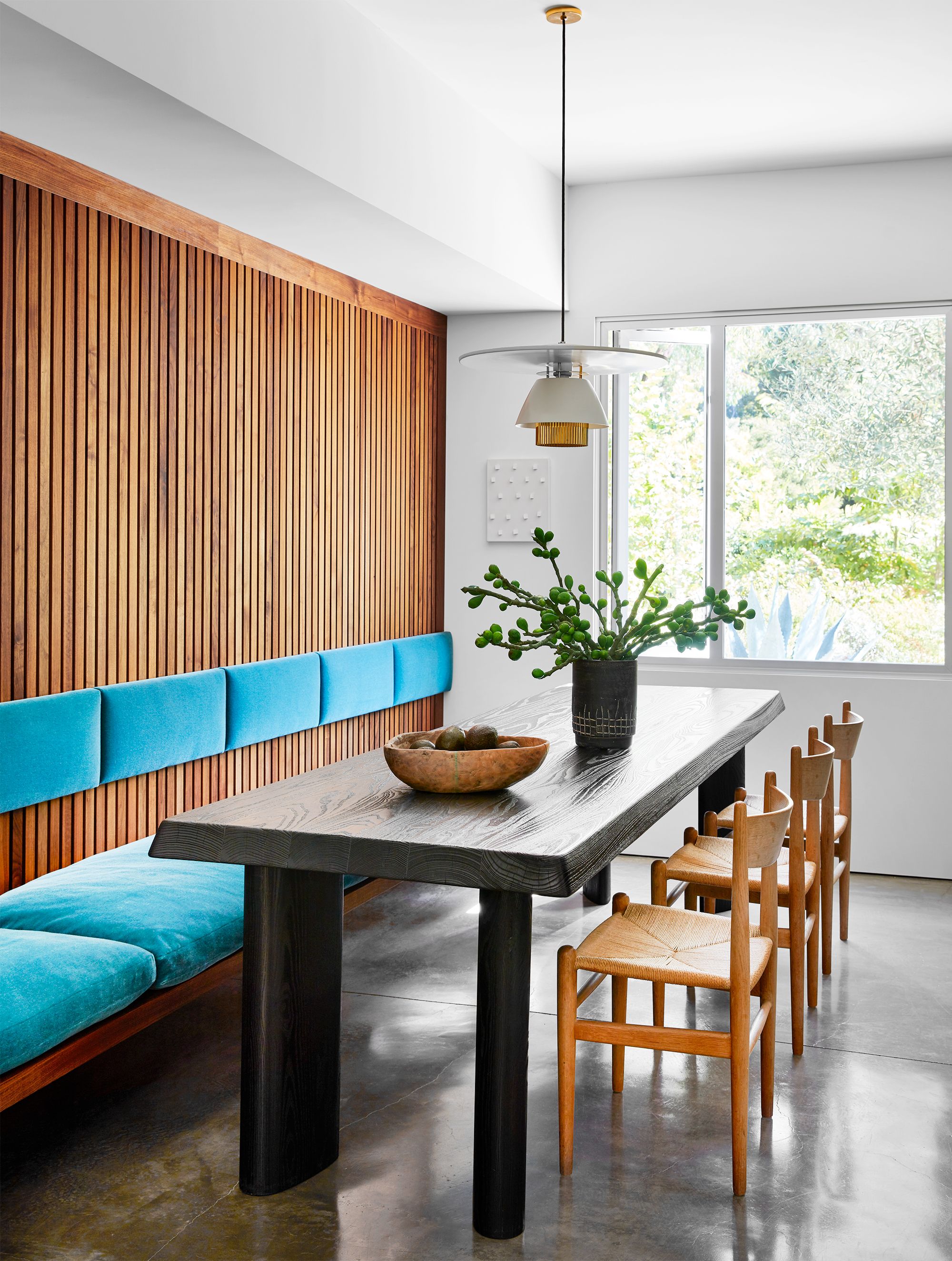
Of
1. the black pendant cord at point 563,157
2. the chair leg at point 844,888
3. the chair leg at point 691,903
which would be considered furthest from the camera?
the chair leg at point 844,888

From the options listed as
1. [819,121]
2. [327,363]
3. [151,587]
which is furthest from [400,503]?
[819,121]

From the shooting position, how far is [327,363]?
17.3ft

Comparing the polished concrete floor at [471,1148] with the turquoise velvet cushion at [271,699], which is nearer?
the polished concrete floor at [471,1148]

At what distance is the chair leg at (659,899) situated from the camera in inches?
134

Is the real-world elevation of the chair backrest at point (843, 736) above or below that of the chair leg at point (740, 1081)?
above

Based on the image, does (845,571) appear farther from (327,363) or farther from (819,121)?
(327,363)

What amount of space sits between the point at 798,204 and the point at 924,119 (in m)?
0.80

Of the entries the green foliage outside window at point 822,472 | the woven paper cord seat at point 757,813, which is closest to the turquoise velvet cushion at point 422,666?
the green foliage outside window at point 822,472

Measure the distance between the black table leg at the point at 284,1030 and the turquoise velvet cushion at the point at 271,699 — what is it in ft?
5.80

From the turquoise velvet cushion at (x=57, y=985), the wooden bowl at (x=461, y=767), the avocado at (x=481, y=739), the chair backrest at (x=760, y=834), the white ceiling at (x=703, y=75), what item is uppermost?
the white ceiling at (x=703, y=75)

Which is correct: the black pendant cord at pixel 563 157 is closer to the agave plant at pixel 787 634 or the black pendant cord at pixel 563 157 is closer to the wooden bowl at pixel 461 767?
the wooden bowl at pixel 461 767

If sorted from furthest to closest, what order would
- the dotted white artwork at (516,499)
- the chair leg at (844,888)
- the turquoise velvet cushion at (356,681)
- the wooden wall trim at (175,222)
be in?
the dotted white artwork at (516,499) → the turquoise velvet cushion at (356,681) → the chair leg at (844,888) → the wooden wall trim at (175,222)

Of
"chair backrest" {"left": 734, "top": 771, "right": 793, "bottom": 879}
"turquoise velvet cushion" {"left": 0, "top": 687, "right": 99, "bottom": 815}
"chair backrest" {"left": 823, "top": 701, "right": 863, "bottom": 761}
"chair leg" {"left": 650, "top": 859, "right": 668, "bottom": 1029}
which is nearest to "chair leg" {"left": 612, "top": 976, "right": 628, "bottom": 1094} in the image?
"chair leg" {"left": 650, "top": 859, "right": 668, "bottom": 1029}

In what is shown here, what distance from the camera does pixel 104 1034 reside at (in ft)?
9.75
